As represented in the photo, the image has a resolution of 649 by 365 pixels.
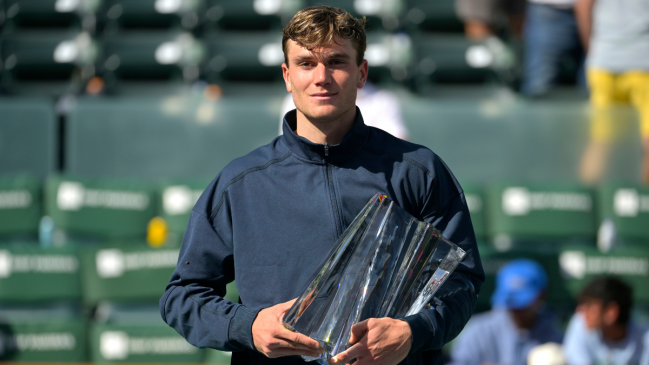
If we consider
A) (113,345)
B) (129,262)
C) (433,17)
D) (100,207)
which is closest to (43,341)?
(113,345)

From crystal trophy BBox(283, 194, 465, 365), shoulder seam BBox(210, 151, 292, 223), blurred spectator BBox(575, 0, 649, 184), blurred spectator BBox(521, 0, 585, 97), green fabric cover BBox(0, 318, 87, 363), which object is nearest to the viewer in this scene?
crystal trophy BBox(283, 194, 465, 365)

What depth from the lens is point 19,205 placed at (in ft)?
15.9

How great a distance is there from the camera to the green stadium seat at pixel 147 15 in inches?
252

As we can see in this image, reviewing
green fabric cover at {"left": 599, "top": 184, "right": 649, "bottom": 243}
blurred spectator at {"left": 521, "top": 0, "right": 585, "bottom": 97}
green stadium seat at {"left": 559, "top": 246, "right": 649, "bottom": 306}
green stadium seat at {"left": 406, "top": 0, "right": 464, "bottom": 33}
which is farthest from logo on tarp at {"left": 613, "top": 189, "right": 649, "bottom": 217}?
green stadium seat at {"left": 406, "top": 0, "right": 464, "bottom": 33}

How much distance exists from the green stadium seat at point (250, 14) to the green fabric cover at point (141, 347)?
9.37ft

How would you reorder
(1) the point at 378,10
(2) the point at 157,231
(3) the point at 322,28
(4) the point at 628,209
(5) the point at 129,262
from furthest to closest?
(1) the point at 378,10, (4) the point at 628,209, (2) the point at 157,231, (5) the point at 129,262, (3) the point at 322,28

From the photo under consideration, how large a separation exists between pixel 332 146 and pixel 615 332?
3.22 m

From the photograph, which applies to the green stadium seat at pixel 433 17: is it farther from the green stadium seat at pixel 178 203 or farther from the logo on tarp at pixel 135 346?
the logo on tarp at pixel 135 346

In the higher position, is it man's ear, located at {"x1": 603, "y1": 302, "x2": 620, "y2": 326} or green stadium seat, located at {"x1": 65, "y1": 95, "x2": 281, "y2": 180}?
green stadium seat, located at {"x1": 65, "y1": 95, "x2": 281, "y2": 180}

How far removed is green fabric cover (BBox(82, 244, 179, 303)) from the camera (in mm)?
4605

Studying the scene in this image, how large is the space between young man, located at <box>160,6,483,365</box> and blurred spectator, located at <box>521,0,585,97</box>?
4088 mm

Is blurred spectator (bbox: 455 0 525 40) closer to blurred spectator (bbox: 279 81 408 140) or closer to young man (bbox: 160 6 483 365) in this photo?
blurred spectator (bbox: 279 81 408 140)

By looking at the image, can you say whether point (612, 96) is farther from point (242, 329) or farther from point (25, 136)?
point (242, 329)

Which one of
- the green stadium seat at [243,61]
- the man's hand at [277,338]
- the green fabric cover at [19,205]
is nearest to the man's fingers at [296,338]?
the man's hand at [277,338]
